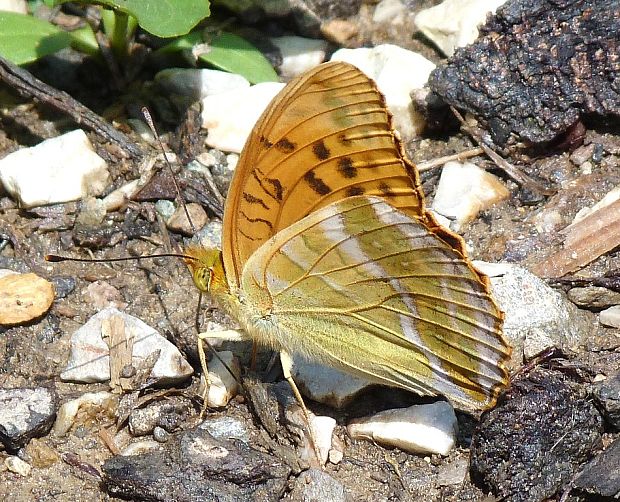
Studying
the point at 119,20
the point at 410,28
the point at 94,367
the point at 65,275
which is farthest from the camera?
the point at 410,28

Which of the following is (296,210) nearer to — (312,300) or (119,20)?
(312,300)

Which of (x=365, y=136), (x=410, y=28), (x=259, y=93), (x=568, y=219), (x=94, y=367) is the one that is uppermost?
(x=410, y=28)

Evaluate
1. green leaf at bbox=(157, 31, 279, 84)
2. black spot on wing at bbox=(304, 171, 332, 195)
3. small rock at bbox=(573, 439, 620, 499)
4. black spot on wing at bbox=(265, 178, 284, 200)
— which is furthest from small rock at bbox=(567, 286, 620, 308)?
green leaf at bbox=(157, 31, 279, 84)

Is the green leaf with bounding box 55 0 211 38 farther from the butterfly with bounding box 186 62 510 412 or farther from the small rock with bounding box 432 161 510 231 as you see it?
the small rock with bounding box 432 161 510 231

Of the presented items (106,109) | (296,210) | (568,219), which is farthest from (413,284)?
(106,109)

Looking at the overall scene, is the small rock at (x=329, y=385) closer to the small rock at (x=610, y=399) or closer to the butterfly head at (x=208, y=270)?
the butterfly head at (x=208, y=270)
